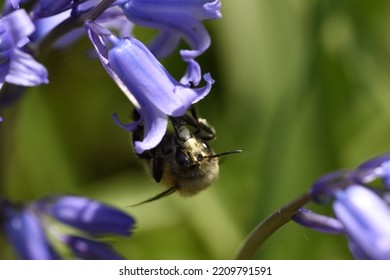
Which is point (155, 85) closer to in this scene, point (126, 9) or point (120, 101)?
point (126, 9)

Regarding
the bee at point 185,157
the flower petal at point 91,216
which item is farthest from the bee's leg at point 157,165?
the flower petal at point 91,216

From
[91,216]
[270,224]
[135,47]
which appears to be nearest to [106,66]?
[135,47]

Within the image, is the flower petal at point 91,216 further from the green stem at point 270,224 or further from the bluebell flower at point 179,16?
the bluebell flower at point 179,16

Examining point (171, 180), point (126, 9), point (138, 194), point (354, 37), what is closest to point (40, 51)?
point (126, 9)

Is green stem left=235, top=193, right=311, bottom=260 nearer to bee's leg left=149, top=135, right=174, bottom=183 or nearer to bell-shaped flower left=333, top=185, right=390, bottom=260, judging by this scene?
bell-shaped flower left=333, top=185, right=390, bottom=260

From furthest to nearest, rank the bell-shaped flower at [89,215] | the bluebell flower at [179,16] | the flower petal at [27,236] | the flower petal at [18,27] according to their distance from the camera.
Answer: the flower petal at [27,236]
the bell-shaped flower at [89,215]
the bluebell flower at [179,16]
the flower petal at [18,27]

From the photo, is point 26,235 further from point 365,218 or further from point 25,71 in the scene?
point 365,218

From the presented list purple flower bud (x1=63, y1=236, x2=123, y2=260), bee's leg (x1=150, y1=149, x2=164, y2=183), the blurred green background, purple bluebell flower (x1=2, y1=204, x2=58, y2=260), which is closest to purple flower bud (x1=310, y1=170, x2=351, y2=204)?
bee's leg (x1=150, y1=149, x2=164, y2=183)

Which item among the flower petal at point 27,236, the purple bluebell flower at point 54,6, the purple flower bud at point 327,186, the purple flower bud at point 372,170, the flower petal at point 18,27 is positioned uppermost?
the flower petal at point 18,27
